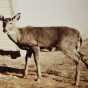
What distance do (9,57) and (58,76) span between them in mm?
3074

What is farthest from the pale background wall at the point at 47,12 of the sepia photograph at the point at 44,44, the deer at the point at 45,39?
the deer at the point at 45,39

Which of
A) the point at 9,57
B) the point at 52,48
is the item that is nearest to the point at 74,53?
the point at 52,48

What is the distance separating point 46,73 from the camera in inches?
466

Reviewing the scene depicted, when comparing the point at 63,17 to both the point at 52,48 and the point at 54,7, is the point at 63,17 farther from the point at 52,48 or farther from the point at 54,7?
the point at 52,48

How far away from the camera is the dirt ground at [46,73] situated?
1066cm

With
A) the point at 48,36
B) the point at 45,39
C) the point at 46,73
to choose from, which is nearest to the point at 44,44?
the point at 45,39

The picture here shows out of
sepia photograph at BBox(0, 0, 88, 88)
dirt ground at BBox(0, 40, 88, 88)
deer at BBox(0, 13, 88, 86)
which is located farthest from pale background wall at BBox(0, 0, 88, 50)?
deer at BBox(0, 13, 88, 86)

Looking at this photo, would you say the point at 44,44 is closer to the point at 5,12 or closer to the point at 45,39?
the point at 45,39

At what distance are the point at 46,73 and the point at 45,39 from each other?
1197 mm

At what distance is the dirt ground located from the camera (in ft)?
35.0

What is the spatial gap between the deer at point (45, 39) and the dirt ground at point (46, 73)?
0.39m

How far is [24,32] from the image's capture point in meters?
11.5

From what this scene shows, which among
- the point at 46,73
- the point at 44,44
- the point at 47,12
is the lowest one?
the point at 46,73

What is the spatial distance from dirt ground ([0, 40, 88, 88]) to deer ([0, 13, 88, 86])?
0.39 meters
